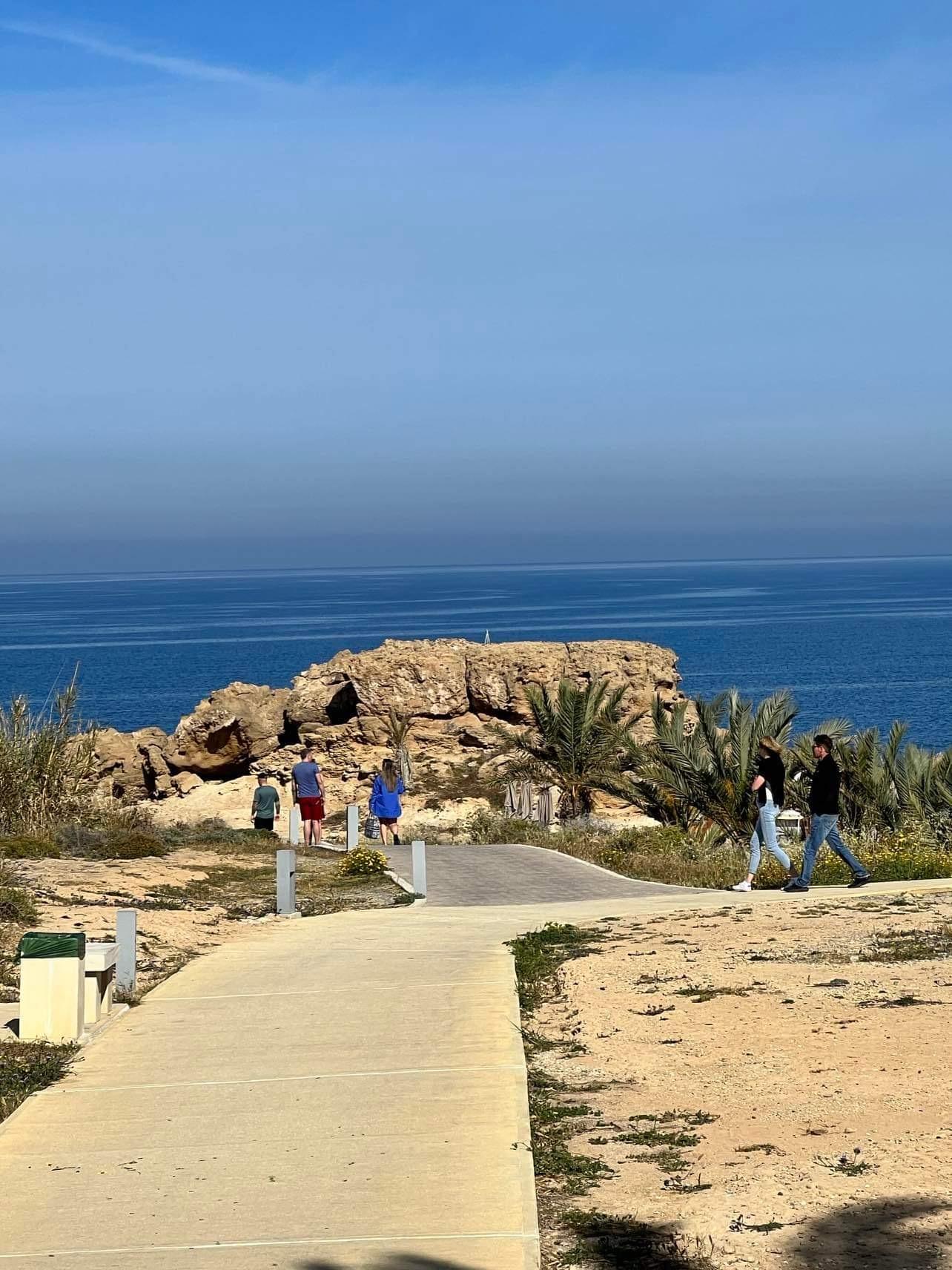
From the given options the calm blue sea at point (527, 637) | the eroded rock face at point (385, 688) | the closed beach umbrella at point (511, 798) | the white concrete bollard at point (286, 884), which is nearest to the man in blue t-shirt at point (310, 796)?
the closed beach umbrella at point (511, 798)

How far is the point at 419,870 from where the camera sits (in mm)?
16938

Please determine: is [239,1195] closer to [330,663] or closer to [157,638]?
A: [330,663]

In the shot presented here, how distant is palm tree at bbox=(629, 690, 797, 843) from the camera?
77.2 feet

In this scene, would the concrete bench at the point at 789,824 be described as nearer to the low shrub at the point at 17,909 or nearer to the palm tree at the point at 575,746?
the palm tree at the point at 575,746

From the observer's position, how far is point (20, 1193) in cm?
631

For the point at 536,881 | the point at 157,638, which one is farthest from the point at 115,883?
the point at 157,638

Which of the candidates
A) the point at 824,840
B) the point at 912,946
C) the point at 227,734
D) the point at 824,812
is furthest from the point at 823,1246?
the point at 227,734

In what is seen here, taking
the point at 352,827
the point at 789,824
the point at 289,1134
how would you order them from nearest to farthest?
the point at 289,1134, the point at 789,824, the point at 352,827

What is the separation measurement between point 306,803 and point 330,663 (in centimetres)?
1392

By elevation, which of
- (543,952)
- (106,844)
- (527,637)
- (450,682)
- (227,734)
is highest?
(450,682)

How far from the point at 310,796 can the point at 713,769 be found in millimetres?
6317

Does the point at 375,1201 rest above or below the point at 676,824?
above

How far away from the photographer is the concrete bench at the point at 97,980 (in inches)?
378

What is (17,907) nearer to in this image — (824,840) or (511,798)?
(824,840)
